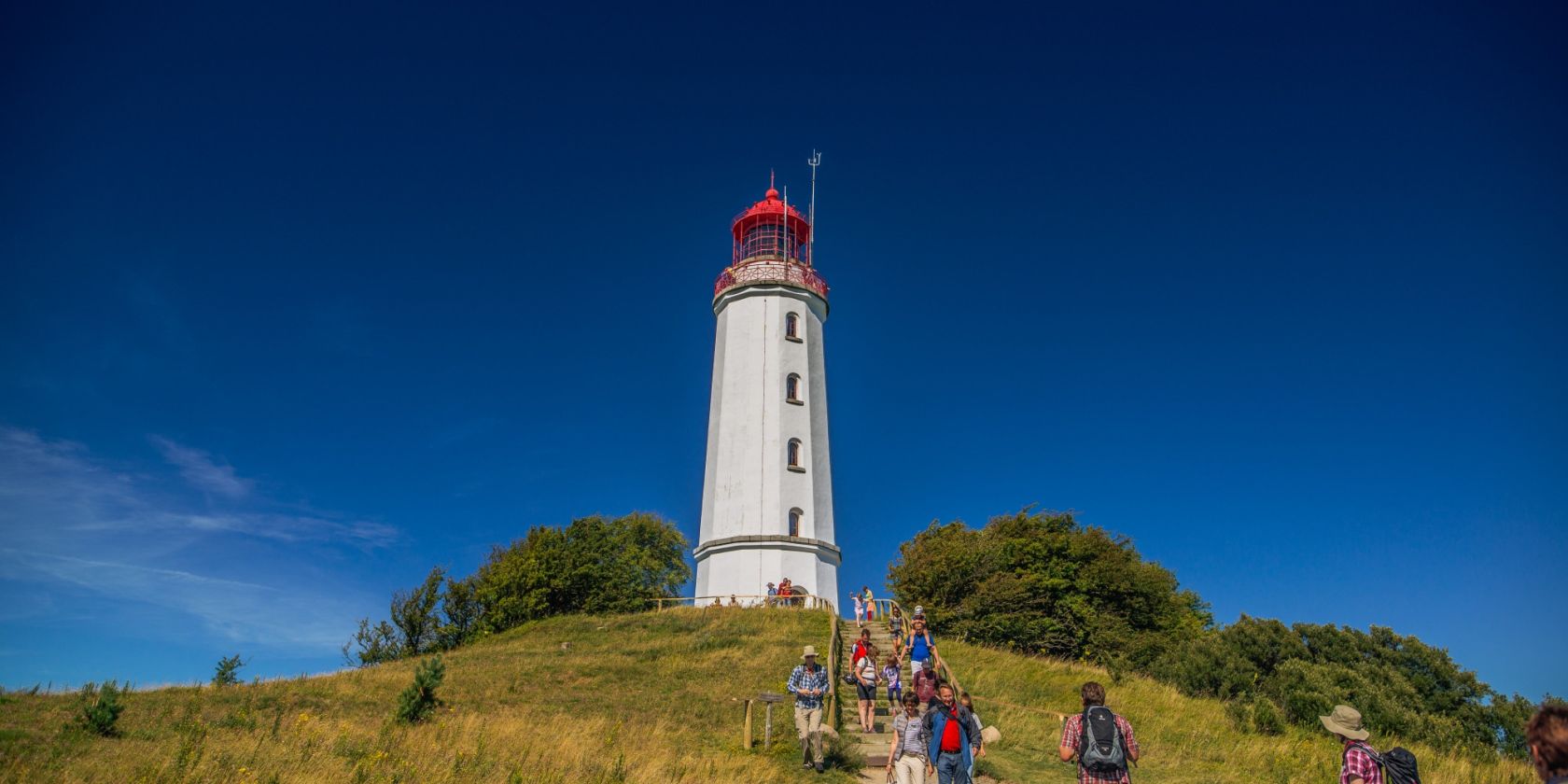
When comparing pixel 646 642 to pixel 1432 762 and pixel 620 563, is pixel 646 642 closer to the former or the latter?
pixel 620 563

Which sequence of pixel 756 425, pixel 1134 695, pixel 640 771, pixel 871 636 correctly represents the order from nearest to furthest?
pixel 640 771, pixel 1134 695, pixel 871 636, pixel 756 425

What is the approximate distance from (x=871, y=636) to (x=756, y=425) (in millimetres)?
12321

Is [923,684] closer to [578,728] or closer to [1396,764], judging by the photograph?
[578,728]

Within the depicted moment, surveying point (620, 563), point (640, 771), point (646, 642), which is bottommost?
point (640, 771)

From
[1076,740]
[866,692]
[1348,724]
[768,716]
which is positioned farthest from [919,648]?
[1348,724]

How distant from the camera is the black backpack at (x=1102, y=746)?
727 centimetres

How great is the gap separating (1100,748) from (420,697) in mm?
11955

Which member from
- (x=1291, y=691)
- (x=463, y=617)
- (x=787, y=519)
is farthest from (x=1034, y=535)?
(x=463, y=617)

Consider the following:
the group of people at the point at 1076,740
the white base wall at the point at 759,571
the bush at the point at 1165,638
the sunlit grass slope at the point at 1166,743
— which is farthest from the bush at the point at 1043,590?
the group of people at the point at 1076,740

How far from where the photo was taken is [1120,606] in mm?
34875

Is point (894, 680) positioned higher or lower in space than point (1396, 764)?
higher

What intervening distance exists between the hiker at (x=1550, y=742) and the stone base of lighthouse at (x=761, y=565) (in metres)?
A: 29.8

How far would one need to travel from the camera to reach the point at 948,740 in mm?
9477

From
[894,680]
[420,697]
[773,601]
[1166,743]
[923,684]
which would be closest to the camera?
[923,684]
